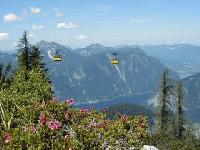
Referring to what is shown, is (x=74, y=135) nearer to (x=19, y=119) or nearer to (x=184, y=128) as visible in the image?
(x=19, y=119)

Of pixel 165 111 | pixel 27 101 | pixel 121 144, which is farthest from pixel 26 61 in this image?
pixel 121 144

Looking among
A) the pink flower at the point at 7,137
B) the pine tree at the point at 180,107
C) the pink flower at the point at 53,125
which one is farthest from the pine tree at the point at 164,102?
the pink flower at the point at 7,137

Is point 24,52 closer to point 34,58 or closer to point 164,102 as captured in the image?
point 34,58

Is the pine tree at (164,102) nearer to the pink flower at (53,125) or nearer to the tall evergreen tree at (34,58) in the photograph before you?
the tall evergreen tree at (34,58)

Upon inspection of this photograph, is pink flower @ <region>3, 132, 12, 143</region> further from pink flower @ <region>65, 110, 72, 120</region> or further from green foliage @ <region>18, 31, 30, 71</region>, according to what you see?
green foliage @ <region>18, 31, 30, 71</region>

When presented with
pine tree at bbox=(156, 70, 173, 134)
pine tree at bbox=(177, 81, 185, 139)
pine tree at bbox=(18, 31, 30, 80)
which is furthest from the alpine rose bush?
pine tree at bbox=(177, 81, 185, 139)

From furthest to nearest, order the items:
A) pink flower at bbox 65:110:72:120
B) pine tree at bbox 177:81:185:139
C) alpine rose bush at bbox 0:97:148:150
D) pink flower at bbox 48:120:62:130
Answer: pine tree at bbox 177:81:185:139, pink flower at bbox 65:110:72:120, pink flower at bbox 48:120:62:130, alpine rose bush at bbox 0:97:148:150
